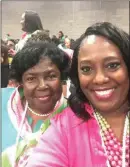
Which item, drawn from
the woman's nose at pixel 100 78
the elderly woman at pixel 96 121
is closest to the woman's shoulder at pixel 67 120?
the elderly woman at pixel 96 121

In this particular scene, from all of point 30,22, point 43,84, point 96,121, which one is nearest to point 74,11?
point 30,22

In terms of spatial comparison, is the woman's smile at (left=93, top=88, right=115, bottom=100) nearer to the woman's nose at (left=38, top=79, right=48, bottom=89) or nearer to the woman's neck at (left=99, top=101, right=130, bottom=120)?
the woman's neck at (left=99, top=101, right=130, bottom=120)

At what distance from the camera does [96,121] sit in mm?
602

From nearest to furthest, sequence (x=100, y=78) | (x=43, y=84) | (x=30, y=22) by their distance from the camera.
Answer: (x=100, y=78), (x=43, y=84), (x=30, y=22)

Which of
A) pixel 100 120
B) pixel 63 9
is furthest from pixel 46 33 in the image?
pixel 100 120

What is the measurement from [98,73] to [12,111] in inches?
11.8

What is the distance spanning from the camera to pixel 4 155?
712 millimetres

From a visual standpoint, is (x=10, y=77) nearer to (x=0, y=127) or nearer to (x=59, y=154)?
(x=0, y=127)

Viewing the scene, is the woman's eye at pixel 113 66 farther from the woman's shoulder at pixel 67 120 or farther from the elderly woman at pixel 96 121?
the woman's shoulder at pixel 67 120

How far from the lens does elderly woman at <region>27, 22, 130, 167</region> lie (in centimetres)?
56

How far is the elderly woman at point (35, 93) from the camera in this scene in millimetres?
698

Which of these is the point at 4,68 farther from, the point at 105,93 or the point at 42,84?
the point at 105,93

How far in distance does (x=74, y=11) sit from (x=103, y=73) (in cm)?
35

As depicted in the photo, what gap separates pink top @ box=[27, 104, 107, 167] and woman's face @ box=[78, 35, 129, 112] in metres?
0.07
